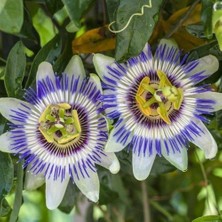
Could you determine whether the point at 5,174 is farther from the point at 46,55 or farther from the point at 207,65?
the point at 207,65

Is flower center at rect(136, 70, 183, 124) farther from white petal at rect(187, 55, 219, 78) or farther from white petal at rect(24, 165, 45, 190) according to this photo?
white petal at rect(24, 165, 45, 190)

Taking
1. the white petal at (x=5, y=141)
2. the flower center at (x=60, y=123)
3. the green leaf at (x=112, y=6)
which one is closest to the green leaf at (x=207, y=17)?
the green leaf at (x=112, y=6)

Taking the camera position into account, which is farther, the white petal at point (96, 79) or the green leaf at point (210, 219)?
the green leaf at point (210, 219)

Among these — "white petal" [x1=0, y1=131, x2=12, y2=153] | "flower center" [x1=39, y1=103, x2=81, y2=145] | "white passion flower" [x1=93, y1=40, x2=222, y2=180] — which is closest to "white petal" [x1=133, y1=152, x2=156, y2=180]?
"white passion flower" [x1=93, y1=40, x2=222, y2=180]

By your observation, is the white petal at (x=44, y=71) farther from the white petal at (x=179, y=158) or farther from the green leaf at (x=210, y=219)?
the green leaf at (x=210, y=219)

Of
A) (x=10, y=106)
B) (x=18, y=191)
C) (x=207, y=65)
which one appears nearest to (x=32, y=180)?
(x=18, y=191)
